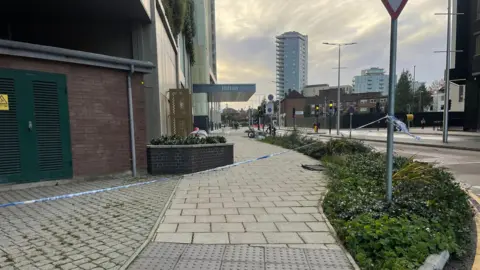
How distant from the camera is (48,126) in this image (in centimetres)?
636

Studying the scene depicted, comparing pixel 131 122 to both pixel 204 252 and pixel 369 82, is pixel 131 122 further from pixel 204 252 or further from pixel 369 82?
pixel 369 82

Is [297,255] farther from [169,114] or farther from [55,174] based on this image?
[169,114]

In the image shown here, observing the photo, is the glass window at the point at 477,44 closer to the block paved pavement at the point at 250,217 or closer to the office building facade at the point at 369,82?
the block paved pavement at the point at 250,217

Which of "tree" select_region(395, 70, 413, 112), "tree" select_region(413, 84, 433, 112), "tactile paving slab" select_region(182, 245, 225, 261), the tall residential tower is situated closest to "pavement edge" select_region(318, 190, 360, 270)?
"tactile paving slab" select_region(182, 245, 225, 261)

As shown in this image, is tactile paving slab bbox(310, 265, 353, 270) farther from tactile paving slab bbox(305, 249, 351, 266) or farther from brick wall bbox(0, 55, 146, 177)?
brick wall bbox(0, 55, 146, 177)

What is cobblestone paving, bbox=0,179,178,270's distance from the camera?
10.3 feet

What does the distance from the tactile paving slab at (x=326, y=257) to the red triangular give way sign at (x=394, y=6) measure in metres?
3.24

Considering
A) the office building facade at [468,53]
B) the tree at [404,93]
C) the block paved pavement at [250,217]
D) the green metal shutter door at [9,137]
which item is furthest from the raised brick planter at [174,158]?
the tree at [404,93]

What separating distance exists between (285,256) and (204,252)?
2.90 feet

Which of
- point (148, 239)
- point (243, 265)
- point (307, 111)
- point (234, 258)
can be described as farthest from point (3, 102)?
point (307, 111)

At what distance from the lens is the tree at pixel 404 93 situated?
70062mm

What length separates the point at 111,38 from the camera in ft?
37.5

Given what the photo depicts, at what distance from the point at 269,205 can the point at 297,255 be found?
1.92m

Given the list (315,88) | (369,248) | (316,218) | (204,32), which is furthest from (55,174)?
(315,88)
